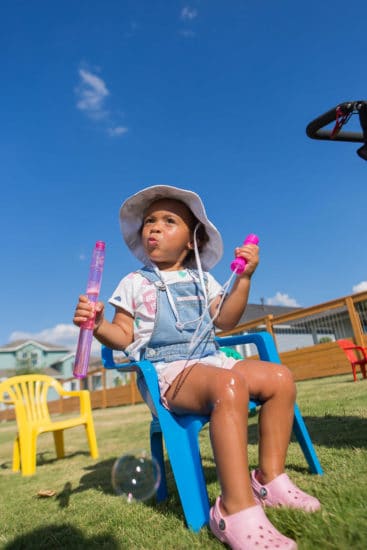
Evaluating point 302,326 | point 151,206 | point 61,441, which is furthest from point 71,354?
point 151,206

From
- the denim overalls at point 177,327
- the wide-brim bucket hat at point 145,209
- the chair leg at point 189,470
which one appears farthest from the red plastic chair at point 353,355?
the chair leg at point 189,470

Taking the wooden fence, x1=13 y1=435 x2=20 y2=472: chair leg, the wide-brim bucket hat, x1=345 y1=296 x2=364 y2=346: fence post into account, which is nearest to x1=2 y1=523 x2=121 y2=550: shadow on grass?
the wide-brim bucket hat

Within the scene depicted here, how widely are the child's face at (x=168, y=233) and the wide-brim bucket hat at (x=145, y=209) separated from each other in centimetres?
4

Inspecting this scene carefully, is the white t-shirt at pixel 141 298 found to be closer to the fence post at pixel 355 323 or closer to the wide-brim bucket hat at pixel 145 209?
the wide-brim bucket hat at pixel 145 209

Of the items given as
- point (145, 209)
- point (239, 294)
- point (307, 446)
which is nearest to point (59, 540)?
point (307, 446)

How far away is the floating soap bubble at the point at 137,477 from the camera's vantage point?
5.33 ft

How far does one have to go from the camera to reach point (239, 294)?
1.72m

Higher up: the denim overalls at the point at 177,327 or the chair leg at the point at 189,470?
the denim overalls at the point at 177,327

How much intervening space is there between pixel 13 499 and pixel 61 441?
1.71 meters

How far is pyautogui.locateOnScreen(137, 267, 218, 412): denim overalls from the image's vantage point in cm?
163

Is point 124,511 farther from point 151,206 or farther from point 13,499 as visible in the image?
point 151,206

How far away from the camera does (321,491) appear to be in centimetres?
133

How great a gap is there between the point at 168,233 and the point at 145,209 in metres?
0.28

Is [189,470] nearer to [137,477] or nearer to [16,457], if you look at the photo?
[137,477]
